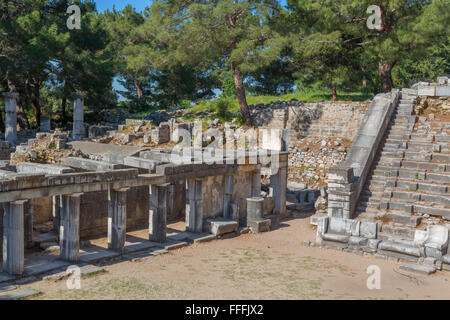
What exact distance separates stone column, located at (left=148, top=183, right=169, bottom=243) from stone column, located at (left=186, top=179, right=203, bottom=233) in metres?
1.53

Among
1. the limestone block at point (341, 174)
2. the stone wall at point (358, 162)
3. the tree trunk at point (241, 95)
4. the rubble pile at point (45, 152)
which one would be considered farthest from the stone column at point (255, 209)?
the tree trunk at point (241, 95)

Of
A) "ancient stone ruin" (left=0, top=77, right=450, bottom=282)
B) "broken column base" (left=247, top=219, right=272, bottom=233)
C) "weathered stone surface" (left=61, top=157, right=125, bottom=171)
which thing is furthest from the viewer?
"broken column base" (left=247, top=219, right=272, bottom=233)

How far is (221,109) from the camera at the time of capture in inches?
1227

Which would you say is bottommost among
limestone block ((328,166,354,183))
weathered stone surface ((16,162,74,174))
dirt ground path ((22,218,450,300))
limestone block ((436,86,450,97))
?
dirt ground path ((22,218,450,300))

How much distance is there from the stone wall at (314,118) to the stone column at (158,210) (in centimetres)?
1455

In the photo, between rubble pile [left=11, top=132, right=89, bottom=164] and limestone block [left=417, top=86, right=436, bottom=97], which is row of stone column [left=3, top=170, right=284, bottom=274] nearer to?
rubble pile [left=11, top=132, right=89, bottom=164]

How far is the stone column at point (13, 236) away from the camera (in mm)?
11211

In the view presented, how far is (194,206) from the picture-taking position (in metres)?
16.3

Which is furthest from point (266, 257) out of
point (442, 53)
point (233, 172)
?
point (442, 53)

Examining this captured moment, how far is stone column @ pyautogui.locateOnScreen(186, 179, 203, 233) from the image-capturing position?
1627cm

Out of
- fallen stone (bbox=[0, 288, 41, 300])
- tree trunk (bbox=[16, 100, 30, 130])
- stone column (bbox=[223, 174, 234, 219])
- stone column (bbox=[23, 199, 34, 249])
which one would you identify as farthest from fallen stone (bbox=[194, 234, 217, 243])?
tree trunk (bbox=[16, 100, 30, 130])

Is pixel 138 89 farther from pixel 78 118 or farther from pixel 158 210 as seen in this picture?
pixel 158 210
